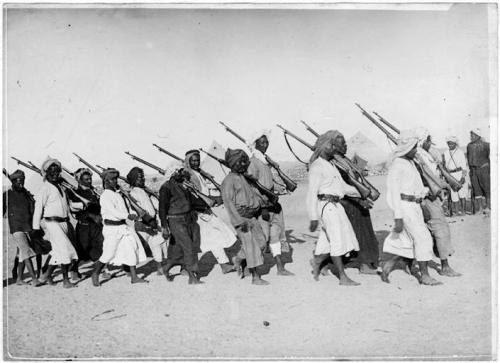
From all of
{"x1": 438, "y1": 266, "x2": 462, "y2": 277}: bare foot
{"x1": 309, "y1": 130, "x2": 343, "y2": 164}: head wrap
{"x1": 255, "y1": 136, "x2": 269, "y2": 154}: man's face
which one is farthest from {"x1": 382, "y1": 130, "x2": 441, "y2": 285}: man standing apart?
{"x1": 255, "y1": 136, "x2": 269, "y2": 154}: man's face

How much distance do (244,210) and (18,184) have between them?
3.17 metres

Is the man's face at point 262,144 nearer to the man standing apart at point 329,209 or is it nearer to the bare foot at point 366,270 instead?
the man standing apart at point 329,209

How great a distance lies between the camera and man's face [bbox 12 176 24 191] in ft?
28.6

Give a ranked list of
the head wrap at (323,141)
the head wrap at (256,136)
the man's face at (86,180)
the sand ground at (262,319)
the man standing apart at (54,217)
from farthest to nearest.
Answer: the head wrap at (256,136) → the man's face at (86,180) → the man standing apart at (54,217) → the head wrap at (323,141) → the sand ground at (262,319)

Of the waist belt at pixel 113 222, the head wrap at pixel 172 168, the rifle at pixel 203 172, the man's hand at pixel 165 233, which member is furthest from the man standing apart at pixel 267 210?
the waist belt at pixel 113 222

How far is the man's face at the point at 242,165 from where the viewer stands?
27.9ft

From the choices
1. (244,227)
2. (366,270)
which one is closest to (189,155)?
(244,227)

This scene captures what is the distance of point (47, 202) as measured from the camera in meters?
8.54

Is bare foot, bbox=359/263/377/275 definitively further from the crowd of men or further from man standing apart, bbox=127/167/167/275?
man standing apart, bbox=127/167/167/275

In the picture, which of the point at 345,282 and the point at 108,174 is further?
the point at 108,174

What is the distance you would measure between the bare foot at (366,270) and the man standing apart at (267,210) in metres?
0.97

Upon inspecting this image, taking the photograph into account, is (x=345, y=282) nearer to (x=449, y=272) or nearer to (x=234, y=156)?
(x=449, y=272)

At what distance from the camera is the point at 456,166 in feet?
33.1

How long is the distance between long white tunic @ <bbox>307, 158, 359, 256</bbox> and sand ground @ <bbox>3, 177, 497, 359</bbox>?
533mm
